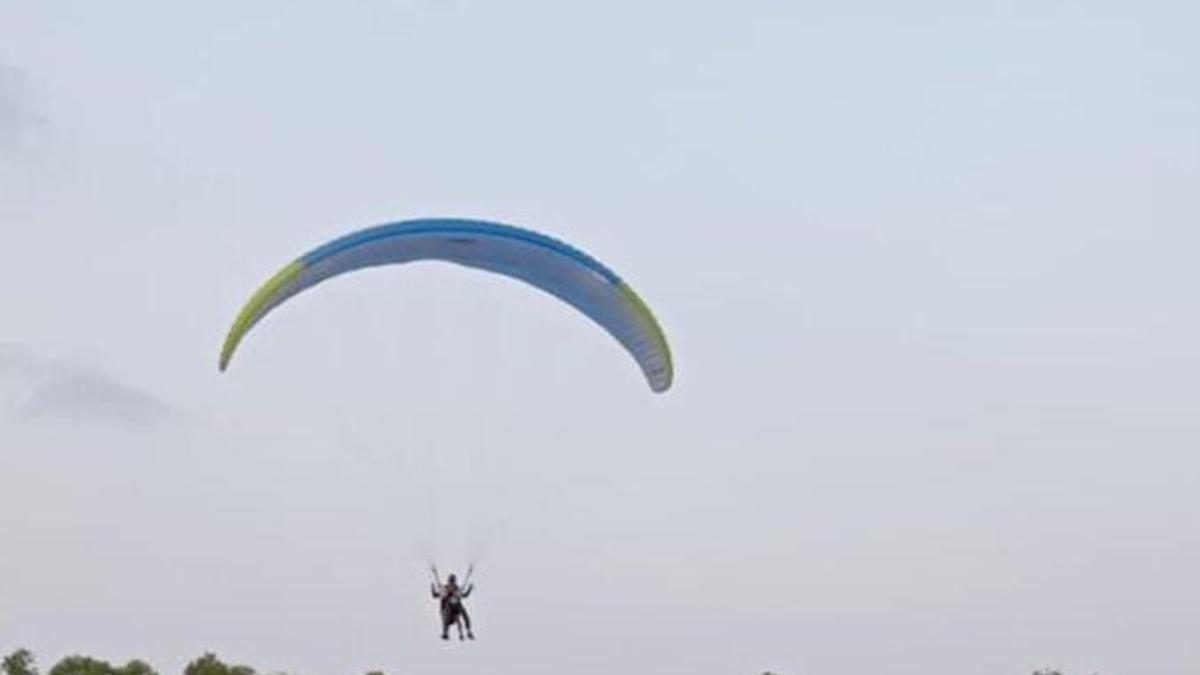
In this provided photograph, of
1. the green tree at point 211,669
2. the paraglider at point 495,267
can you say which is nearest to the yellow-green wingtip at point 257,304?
the paraglider at point 495,267

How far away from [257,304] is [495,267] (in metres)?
3.16

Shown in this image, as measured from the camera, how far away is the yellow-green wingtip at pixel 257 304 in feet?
78.5

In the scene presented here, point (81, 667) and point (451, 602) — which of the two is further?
point (81, 667)

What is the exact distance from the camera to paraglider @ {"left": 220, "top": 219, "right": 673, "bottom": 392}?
2420cm

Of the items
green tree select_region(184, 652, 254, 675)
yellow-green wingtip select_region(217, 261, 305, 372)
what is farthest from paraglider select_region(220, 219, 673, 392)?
green tree select_region(184, 652, 254, 675)

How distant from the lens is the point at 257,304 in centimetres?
2409

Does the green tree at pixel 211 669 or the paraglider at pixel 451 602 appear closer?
the paraglider at pixel 451 602

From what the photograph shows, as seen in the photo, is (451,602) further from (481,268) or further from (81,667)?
(81,667)

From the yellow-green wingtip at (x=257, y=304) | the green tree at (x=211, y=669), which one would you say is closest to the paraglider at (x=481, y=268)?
the yellow-green wingtip at (x=257, y=304)

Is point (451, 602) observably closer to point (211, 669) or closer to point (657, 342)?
point (657, 342)

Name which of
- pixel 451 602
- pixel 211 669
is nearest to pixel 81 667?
pixel 211 669

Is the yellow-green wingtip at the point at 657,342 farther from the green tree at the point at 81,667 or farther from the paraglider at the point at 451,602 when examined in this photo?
the green tree at the point at 81,667

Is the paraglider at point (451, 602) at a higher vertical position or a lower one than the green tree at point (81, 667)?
lower

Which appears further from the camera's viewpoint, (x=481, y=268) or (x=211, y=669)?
(x=211, y=669)
